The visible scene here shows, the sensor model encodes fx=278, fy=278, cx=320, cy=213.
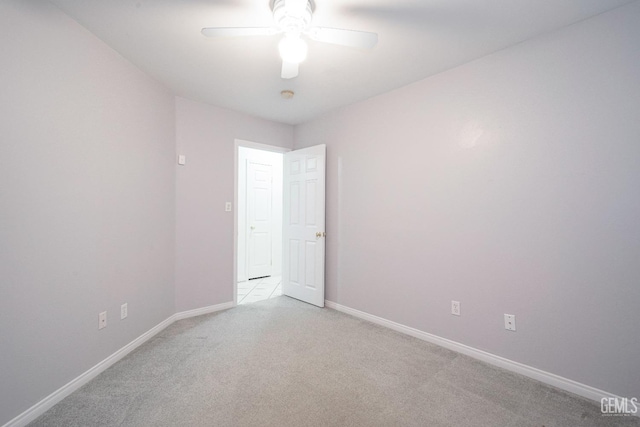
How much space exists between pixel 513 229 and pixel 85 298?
3.09 m

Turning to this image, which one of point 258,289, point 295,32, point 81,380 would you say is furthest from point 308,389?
point 258,289

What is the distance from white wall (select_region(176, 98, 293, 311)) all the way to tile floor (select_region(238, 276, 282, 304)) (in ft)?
1.46

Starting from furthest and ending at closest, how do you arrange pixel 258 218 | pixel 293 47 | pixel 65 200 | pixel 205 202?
pixel 258 218
pixel 205 202
pixel 65 200
pixel 293 47

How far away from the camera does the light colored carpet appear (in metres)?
1.58

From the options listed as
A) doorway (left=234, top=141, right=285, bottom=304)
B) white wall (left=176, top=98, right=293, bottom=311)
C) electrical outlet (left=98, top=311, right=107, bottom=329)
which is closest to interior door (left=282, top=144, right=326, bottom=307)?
white wall (left=176, top=98, right=293, bottom=311)

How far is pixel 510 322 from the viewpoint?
208 centimetres

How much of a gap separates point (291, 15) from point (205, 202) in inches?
89.0

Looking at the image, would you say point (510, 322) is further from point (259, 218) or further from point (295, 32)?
point (259, 218)

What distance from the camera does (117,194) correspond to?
7.18ft

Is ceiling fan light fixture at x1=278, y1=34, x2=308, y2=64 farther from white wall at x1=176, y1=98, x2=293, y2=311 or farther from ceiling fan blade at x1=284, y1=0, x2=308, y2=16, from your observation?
white wall at x1=176, y1=98, x2=293, y2=311

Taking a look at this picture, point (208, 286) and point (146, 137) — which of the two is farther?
point (208, 286)

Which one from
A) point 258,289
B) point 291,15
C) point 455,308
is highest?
point 291,15

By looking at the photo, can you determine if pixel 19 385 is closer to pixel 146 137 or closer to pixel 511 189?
pixel 146 137

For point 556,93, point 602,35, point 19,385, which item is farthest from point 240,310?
point 602,35
